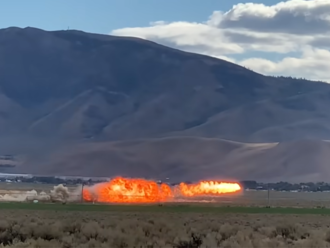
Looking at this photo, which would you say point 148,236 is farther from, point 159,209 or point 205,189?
point 205,189

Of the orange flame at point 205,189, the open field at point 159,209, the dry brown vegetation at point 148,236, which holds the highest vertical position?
the orange flame at point 205,189

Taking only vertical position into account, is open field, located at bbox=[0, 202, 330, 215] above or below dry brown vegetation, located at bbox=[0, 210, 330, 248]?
above

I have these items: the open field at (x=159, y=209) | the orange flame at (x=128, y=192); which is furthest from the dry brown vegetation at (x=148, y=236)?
the orange flame at (x=128, y=192)

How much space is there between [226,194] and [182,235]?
122802 millimetres

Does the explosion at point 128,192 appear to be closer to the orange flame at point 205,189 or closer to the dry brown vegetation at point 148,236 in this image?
the orange flame at point 205,189

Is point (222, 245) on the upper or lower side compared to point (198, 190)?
lower

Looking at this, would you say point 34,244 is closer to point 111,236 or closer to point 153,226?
point 111,236

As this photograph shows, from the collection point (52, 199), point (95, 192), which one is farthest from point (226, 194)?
point (52, 199)

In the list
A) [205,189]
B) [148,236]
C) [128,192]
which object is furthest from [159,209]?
[205,189]

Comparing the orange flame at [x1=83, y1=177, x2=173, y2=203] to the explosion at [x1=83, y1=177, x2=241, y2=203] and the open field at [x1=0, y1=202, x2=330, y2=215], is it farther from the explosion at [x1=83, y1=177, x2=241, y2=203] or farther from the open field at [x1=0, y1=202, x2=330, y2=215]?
the open field at [x1=0, y1=202, x2=330, y2=215]

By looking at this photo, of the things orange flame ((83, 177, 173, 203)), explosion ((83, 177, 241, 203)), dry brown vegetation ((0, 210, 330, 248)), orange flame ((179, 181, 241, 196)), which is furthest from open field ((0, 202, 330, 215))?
orange flame ((179, 181, 241, 196))

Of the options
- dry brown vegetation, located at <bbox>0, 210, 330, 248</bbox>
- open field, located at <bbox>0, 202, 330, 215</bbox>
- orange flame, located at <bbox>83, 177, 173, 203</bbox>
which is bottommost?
dry brown vegetation, located at <bbox>0, 210, 330, 248</bbox>

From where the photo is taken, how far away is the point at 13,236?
43.1 m

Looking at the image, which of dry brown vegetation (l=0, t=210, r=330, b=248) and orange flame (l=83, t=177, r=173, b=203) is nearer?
dry brown vegetation (l=0, t=210, r=330, b=248)
